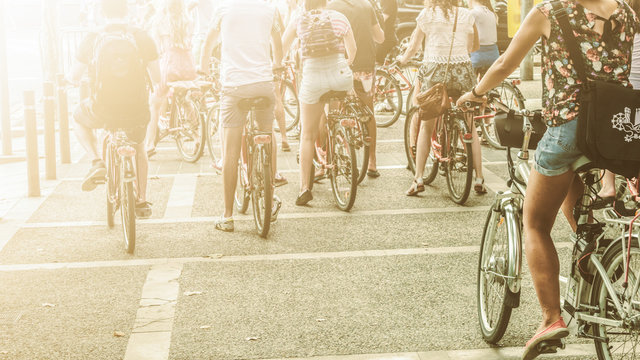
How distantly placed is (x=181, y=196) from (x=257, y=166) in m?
1.92

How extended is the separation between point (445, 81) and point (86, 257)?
12.2ft

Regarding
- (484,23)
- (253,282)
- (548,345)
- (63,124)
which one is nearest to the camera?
(548,345)

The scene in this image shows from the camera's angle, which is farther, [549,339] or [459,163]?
[459,163]

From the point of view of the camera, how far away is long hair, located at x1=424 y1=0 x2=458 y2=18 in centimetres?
868

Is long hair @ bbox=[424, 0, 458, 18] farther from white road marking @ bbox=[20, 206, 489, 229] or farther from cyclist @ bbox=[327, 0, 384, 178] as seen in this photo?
A: white road marking @ bbox=[20, 206, 489, 229]

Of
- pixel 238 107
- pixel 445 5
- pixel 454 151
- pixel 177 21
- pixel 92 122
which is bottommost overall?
pixel 454 151

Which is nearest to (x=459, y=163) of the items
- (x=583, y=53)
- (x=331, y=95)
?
(x=331, y=95)

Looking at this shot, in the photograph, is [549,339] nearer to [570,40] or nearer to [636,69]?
[570,40]

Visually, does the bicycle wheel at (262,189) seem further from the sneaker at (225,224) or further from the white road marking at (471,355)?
the white road marking at (471,355)

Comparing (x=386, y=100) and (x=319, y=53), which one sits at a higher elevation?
(x=319, y=53)

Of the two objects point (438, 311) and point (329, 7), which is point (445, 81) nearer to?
point (329, 7)

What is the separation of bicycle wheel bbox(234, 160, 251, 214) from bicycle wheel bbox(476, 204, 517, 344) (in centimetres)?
329

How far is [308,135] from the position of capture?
8.45m

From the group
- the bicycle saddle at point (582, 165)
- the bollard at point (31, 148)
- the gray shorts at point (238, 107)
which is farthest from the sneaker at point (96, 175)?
the bicycle saddle at point (582, 165)
